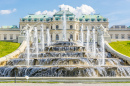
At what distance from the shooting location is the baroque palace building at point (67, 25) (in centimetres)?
7412

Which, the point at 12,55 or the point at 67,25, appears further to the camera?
the point at 67,25

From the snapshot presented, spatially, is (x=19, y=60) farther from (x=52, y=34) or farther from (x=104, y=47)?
(x=52, y=34)

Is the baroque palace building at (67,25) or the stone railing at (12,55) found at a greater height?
the baroque palace building at (67,25)

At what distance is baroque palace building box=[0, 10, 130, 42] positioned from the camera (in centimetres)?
7412

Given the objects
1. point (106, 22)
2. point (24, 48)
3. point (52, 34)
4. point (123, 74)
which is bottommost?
point (123, 74)

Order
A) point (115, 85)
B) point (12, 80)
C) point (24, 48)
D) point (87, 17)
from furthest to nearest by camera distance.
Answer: point (87, 17) → point (24, 48) → point (12, 80) → point (115, 85)

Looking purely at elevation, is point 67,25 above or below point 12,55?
above

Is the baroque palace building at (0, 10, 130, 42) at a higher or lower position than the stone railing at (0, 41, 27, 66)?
higher

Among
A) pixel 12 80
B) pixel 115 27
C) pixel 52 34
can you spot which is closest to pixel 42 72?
pixel 12 80

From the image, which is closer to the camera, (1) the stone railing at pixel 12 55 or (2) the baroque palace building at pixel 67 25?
(1) the stone railing at pixel 12 55

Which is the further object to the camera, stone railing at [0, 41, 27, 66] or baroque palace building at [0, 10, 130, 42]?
baroque palace building at [0, 10, 130, 42]

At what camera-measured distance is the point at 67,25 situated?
2938 inches

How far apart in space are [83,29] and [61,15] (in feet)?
37.3

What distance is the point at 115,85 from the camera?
1083 cm
